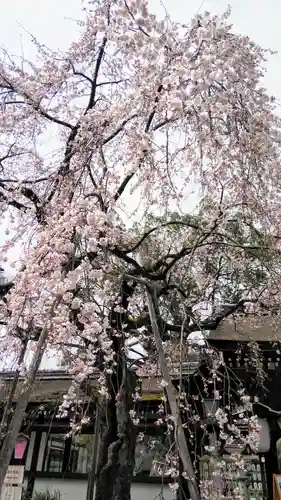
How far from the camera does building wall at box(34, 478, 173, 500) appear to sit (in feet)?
25.3

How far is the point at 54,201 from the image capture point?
407 cm

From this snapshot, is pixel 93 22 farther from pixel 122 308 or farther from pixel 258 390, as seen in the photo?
pixel 258 390

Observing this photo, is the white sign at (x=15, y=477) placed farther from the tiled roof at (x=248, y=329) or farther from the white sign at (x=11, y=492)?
the tiled roof at (x=248, y=329)

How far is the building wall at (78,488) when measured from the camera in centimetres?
770

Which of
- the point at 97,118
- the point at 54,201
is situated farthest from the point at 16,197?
the point at 97,118

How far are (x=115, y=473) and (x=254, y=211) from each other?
3.05 m

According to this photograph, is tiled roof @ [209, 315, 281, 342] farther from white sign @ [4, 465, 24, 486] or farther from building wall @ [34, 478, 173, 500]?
white sign @ [4, 465, 24, 486]

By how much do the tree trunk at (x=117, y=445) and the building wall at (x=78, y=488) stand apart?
3.46 m

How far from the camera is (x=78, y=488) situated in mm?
→ 8070

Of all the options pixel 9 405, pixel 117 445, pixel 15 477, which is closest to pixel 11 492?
pixel 15 477

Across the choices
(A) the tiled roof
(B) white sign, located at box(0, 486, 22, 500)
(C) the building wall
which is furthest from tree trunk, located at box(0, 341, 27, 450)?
(C) the building wall

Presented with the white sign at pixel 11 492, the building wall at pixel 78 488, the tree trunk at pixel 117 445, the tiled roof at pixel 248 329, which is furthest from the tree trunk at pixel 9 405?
the building wall at pixel 78 488

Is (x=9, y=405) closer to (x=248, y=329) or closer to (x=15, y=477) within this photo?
(x=15, y=477)

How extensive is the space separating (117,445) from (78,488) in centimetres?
443
